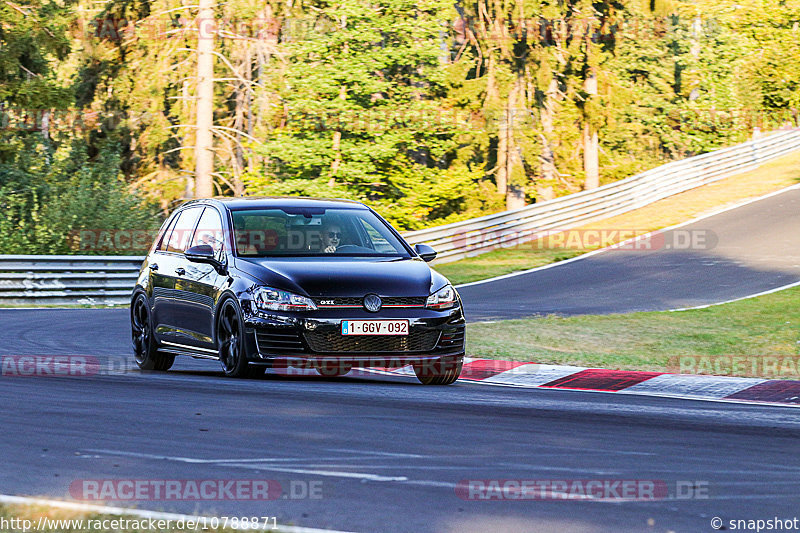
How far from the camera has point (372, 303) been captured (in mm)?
10648

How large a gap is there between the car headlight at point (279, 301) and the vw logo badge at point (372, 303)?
0.42m

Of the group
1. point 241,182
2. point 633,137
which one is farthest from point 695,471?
point 633,137

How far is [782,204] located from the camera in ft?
111

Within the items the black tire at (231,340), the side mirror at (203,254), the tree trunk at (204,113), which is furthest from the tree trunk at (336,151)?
the black tire at (231,340)

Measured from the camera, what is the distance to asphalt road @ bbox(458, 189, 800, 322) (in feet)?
70.9

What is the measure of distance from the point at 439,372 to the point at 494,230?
21.3m

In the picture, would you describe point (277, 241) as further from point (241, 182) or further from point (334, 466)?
point (241, 182)

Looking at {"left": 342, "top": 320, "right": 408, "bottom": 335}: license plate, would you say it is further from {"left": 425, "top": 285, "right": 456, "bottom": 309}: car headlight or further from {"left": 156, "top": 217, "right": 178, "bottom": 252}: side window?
{"left": 156, "top": 217, "right": 178, "bottom": 252}: side window

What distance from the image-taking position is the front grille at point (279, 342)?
10.6m

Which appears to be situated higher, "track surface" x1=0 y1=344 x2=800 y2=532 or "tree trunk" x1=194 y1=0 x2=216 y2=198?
"tree trunk" x1=194 y1=0 x2=216 y2=198

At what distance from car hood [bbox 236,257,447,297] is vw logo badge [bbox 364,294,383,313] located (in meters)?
0.06

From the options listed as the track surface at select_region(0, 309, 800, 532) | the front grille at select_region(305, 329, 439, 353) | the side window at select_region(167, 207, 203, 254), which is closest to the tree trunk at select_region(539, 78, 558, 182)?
the side window at select_region(167, 207, 203, 254)

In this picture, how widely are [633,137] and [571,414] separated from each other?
174ft
